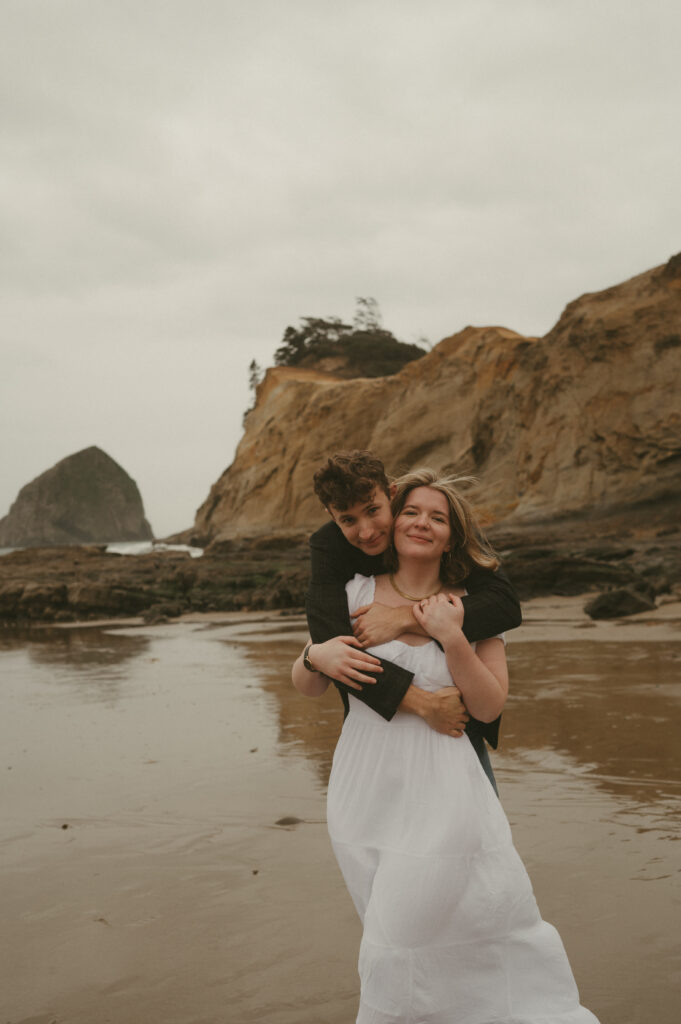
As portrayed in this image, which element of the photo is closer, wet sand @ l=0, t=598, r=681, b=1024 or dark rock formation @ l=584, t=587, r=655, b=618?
wet sand @ l=0, t=598, r=681, b=1024

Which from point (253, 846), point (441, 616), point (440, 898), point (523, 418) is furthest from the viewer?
point (523, 418)

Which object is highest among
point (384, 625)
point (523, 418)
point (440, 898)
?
point (523, 418)

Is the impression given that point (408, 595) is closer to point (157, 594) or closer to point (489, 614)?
point (489, 614)

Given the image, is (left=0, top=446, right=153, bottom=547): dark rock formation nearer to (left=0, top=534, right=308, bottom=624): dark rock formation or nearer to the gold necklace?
(left=0, top=534, right=308, bottom=624): dark rock formation

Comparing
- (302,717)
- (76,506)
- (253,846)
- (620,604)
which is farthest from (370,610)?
(76,506)

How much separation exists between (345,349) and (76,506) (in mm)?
84366

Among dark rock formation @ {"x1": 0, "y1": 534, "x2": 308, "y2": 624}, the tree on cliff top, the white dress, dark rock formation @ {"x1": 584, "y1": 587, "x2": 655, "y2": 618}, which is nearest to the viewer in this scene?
the white dress

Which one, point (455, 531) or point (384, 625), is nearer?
point (384, 625)

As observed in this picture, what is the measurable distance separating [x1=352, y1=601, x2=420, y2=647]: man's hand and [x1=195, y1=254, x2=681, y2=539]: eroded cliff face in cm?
2341

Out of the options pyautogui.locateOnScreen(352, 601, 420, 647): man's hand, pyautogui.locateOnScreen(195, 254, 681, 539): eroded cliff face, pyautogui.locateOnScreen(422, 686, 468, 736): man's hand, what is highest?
pyautogui.locateOnScreen(195, 254, 681, 539): eroded cliff face

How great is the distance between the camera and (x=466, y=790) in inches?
90.9

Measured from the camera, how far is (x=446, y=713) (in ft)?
7.61

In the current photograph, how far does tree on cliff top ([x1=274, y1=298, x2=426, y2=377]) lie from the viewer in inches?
2415

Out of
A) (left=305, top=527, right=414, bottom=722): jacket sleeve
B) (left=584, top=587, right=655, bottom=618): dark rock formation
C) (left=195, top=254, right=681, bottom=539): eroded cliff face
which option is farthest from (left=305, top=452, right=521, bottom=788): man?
(left=195, top=254, right=681, bottom=539): eroded cliff face
